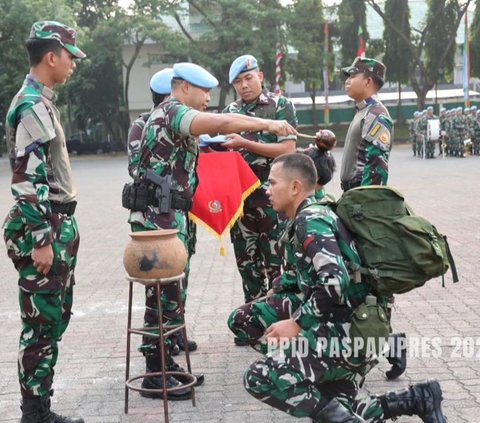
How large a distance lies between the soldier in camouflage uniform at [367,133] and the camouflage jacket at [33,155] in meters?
2.15

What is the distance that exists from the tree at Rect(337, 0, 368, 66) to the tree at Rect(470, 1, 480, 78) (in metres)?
6.39

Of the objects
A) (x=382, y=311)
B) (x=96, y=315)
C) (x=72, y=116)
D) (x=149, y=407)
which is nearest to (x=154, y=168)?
(x=149, y=407)

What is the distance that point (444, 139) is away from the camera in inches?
1137

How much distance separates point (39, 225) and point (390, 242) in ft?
5.44

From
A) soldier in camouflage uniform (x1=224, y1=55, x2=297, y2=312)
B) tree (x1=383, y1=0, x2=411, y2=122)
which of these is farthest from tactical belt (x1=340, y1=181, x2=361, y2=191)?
tree (x1=383, y1=0, x2=411, y2=122)

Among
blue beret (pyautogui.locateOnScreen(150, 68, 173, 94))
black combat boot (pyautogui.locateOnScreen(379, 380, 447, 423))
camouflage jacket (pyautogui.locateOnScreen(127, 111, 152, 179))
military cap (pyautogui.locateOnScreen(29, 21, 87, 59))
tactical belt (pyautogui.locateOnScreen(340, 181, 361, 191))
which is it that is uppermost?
military cap (pyautogui.locateOnScreen(29, 21, 87, 59))

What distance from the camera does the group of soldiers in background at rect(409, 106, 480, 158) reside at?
2819cm

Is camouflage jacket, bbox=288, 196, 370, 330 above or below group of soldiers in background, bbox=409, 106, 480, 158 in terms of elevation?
above

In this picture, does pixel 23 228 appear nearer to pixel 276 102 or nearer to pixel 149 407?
pixel 149 407

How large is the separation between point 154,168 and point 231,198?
3.65 ft

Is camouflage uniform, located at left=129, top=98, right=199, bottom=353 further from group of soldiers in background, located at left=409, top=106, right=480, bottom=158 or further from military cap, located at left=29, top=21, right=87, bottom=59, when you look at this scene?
group of soldiers in background, located at left=409, top=106, right=480, bottom=158

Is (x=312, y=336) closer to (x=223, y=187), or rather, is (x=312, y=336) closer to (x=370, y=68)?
(x=223, y=187)

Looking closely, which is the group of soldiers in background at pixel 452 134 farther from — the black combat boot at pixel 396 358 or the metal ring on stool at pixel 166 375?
the metal ring on stool at pixel 166 375

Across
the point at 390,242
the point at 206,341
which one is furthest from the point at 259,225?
the point at 390,242
